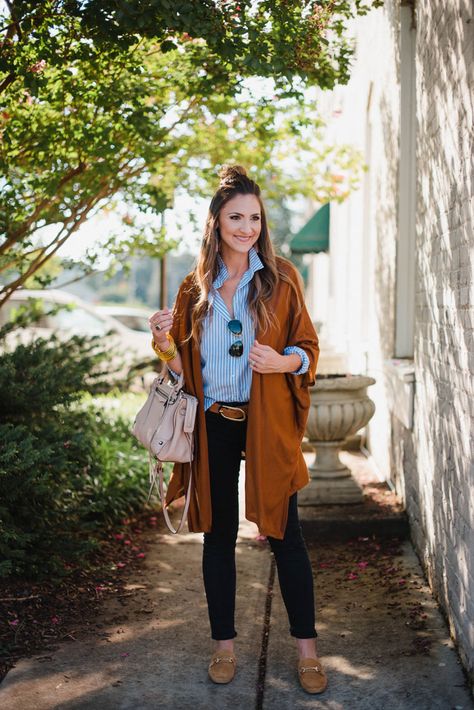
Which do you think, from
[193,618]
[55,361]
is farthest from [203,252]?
[55,361]

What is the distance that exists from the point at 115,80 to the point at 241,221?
197cm

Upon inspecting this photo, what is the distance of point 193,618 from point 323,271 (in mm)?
12096

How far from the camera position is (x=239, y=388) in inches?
135

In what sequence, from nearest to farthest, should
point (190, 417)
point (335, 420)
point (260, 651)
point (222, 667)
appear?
point (190, 417) → point (222, 667) → point (260, 651) → point (335, 420)

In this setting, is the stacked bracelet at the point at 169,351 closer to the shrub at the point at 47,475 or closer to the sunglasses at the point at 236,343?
the sunglasses at the point at 236,343

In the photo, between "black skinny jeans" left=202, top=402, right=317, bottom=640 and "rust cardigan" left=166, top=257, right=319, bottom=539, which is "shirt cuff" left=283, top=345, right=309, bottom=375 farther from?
"black skinny jeans" left=202, top=402, right=317, bottom=640

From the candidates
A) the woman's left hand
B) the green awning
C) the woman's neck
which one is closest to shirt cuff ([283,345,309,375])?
the woman's left hand

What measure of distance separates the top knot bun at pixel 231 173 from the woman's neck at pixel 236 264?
0.94 ft

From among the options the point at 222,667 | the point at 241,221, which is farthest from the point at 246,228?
the point at 222,667

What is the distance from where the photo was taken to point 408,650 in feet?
12.2

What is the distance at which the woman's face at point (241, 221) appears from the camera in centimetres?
341

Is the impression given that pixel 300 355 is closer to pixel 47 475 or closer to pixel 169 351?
pixel 169 351

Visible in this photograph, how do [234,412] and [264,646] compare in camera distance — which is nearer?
[234,412]

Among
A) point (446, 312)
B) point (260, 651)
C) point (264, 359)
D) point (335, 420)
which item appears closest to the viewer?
point (264, 359)
